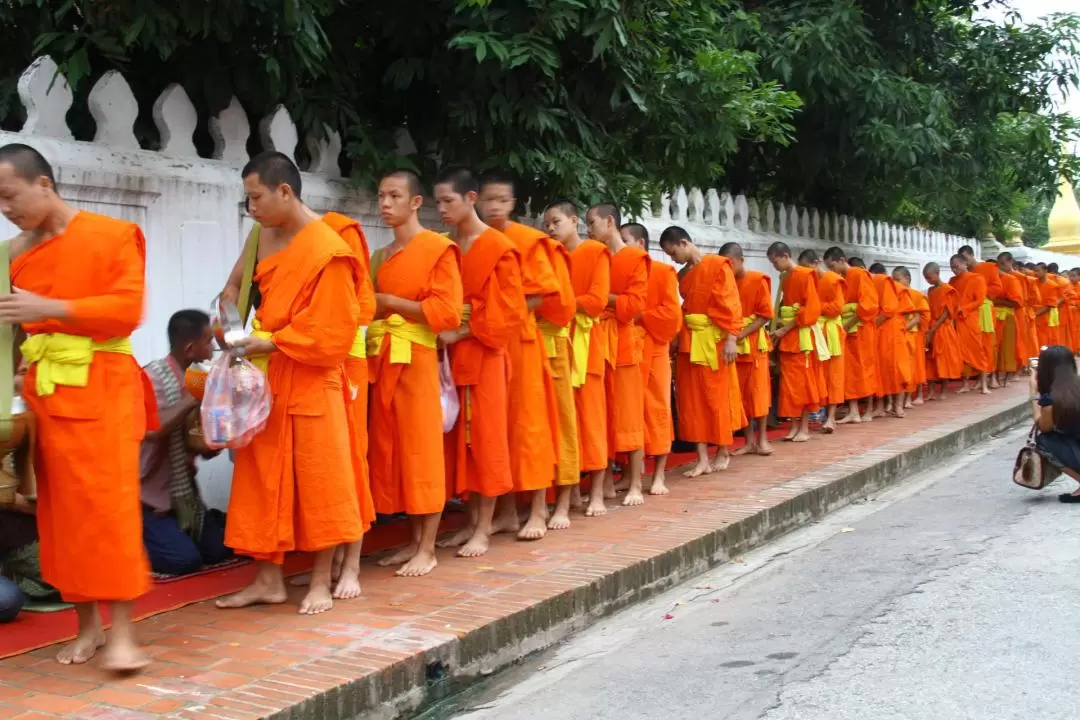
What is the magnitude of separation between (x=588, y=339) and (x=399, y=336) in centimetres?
183

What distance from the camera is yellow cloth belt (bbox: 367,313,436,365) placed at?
18.5 feet

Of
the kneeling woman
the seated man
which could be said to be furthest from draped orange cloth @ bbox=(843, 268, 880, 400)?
the seated man

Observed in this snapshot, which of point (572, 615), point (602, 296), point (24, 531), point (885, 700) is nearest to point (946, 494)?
point (602, 296)

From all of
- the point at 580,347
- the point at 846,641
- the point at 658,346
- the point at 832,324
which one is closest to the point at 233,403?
the point at 846,641

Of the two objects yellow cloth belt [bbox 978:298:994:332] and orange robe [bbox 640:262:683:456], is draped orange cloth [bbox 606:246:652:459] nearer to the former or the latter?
orange robe [bbox 640:262:683:456]

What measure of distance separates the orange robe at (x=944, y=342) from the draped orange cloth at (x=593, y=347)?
8.58 m

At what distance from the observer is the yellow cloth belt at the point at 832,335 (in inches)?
448

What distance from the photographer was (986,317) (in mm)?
15477

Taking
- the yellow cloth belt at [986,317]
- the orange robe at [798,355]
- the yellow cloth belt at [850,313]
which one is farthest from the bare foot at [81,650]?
the yellow cloth belt at [986,317]

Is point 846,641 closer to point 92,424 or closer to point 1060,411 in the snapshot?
point 92,424

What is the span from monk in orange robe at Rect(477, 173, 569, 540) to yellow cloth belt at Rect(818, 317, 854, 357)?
214 inches

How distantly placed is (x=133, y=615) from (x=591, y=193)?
414 cm

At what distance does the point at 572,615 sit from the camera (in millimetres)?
5348

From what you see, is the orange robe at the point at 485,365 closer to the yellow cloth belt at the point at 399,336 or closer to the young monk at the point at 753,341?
the yellow cloth belt at the point at 399,336
